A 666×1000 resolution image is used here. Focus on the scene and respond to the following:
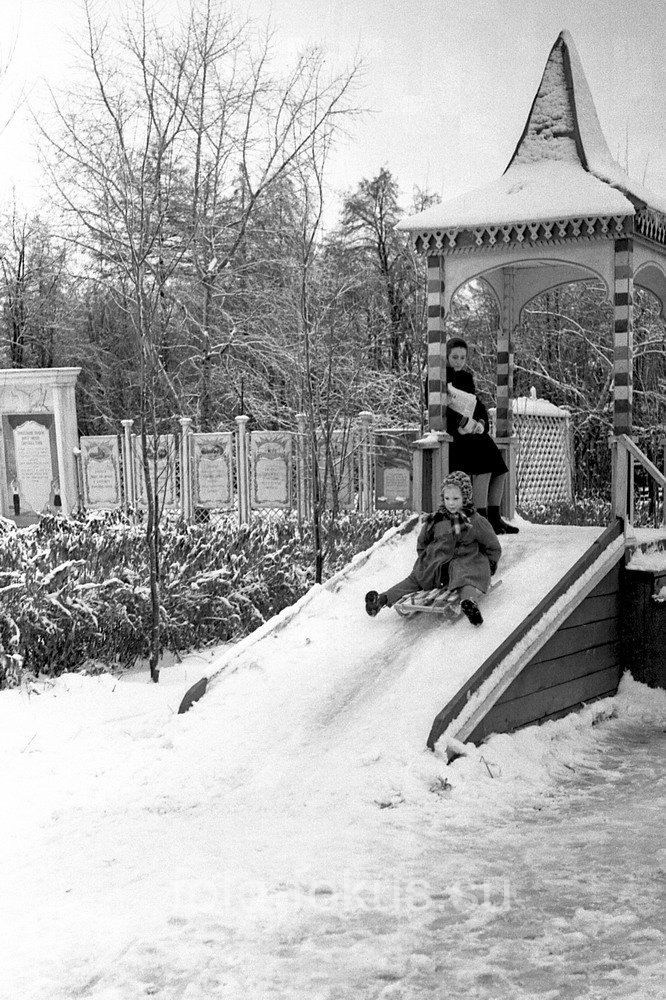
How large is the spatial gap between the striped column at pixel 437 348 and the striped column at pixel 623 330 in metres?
1.45

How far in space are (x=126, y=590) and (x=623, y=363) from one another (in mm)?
4396

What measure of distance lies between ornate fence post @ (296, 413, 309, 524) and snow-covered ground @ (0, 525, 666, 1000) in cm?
633

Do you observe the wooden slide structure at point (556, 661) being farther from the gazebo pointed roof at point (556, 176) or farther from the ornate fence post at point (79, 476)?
the ornate fence post at point (79, 476)

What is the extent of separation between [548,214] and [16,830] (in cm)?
604

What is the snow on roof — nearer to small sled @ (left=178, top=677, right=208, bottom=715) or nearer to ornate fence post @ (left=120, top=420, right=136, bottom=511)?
small sled @ (left=178, top=677, right=208, bottom=715)

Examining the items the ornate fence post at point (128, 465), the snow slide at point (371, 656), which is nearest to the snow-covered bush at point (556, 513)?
the snow slide at point (371, 656)

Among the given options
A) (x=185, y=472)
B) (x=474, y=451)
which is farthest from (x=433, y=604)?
(x=185, y=472)

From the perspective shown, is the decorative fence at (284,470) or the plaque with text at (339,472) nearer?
the decorative fence at (284,470)

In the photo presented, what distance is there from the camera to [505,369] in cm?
1034

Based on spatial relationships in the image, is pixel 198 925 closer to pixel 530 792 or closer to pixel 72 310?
pixel 530 792

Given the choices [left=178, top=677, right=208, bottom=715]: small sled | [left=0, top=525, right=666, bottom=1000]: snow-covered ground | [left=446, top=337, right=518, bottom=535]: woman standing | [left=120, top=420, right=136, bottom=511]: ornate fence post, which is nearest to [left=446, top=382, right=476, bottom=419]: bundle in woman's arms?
[left=446, top=337, right=518, bottom=535]: woman standing

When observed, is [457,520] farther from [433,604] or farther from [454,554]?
[433,604]

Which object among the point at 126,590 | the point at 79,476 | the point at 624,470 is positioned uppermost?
the point at 624,470

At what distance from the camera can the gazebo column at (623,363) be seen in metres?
Result: 8.14
